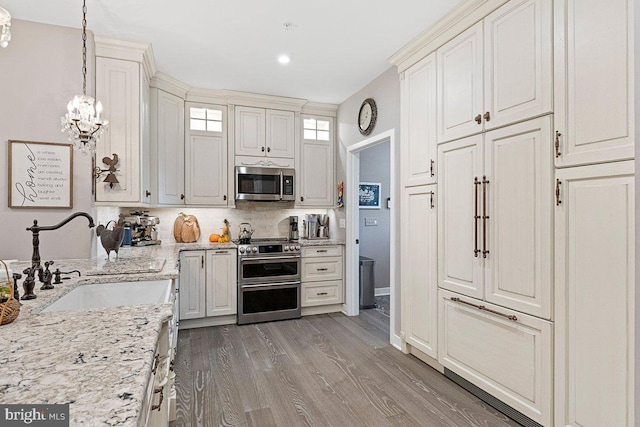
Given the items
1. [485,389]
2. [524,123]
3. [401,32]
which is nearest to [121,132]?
[401,32]

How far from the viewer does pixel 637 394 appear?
106cm

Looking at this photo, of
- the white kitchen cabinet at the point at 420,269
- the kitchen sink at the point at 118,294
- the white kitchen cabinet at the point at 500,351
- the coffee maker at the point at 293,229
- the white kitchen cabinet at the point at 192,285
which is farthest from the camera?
the coffee maker at the point at 293,229

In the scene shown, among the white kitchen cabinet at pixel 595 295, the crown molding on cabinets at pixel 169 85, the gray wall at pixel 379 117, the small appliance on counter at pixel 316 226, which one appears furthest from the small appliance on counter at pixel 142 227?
the white kitchen cabinet at pixel 595 295

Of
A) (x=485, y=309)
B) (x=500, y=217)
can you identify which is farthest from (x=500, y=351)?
(x=500, y=217)

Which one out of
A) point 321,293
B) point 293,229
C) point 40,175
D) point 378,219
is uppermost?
point 40,175

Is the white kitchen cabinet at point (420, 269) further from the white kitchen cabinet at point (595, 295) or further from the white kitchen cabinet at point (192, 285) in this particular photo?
the white kitchen cabinet at point (192, 285)

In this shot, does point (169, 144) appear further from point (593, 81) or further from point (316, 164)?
point (593, 81)

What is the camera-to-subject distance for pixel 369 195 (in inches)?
207

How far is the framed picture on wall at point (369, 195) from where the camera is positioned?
17.1ft

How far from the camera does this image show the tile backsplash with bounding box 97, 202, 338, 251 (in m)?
4.10

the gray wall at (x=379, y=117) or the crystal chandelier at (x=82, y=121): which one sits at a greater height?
the gray wall at (x=379, y=117)

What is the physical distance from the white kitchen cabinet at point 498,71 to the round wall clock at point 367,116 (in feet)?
3.41

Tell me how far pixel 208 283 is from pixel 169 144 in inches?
62.4

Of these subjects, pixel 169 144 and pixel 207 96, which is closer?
pixel 169 144
